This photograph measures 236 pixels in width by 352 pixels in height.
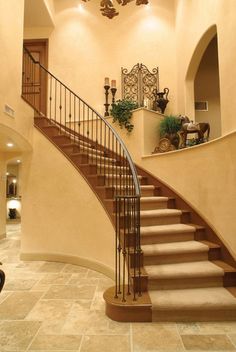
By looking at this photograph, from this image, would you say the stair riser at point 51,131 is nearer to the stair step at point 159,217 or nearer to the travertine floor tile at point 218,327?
the stair step at point 159,217

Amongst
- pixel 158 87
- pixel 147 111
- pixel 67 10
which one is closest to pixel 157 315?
pixel 147 111

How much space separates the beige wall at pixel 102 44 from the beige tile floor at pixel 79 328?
485 cm

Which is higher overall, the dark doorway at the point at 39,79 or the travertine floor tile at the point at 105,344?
the dark doorway at the point at 39,79

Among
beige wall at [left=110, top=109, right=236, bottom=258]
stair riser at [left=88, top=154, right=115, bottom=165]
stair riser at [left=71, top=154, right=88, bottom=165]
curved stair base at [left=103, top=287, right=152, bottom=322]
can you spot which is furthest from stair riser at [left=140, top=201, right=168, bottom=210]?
curved stair base at [left=103, top=287, right=152, bottom=322]

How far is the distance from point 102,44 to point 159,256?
6.01 meters

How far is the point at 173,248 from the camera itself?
10.5 ft

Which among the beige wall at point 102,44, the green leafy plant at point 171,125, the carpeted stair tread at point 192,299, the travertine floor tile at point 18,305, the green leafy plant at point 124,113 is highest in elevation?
the beige wall at point 102,44

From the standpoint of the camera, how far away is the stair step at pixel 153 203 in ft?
13.7

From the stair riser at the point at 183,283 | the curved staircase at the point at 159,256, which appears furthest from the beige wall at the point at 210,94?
the stair riser at the point at 183,283

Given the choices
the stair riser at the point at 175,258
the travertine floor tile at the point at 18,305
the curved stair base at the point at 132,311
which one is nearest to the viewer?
the curved stair base at the point at 132,311

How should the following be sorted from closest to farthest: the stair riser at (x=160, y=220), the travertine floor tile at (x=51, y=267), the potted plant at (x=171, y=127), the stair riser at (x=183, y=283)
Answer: the stair riser at (x=183, y=283) → the stair riser at (x=160, y=220) → the travertine floor tile at (x=51, y=267) → the potted plant at (x=171, y=127)

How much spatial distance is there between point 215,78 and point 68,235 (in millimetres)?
5473

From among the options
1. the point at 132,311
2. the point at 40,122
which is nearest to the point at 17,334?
the point at 132,311

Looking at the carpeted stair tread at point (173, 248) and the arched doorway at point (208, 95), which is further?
the arched doorway at point (208, 95)
